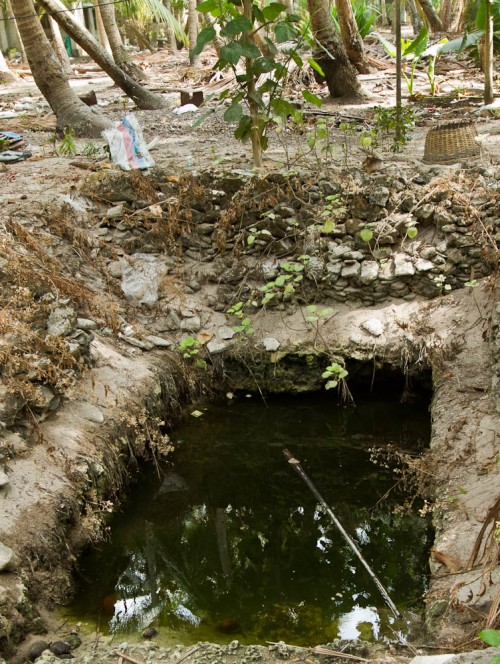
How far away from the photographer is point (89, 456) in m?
4.43

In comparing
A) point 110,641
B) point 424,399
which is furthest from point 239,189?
point 110,641

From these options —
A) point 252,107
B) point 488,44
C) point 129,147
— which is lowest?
point 129,147

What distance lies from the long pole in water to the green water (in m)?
0.06

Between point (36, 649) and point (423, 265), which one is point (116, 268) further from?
point (36, 649)

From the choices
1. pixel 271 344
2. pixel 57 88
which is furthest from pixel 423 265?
pixel 57 88

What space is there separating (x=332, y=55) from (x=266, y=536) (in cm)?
684

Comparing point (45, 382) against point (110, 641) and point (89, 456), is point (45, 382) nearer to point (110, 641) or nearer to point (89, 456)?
point (89, 456)

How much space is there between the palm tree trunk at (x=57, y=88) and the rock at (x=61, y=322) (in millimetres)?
3976

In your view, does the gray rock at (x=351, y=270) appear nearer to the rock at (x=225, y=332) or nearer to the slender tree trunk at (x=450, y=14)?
the rock at (x=225, y=332)

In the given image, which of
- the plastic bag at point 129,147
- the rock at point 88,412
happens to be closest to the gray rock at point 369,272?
the plastic bag at point 129,147

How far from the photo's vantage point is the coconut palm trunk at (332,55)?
887 centimetres

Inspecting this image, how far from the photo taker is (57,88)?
27.6 ft

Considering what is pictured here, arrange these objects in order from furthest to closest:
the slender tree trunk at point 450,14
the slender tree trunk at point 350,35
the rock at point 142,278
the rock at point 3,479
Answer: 1. the slender tree trunk at point 450,14
2. the slender tree trunk at point 350,35
3. the rock at point 142,278
4. the rock at point 3,479

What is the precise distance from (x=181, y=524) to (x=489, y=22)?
21.0 feet
